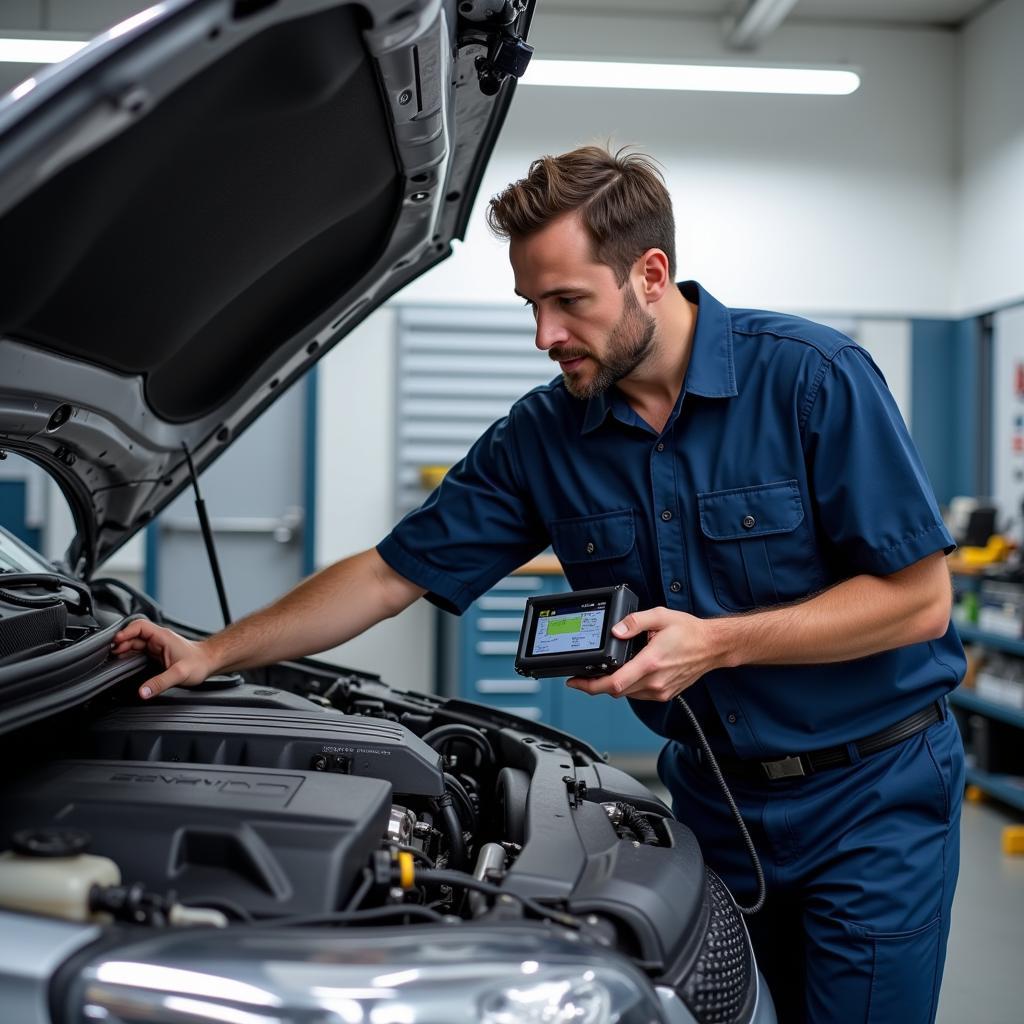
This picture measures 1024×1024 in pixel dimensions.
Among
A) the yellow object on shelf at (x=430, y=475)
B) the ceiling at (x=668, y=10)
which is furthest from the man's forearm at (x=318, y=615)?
the ceiling at (x=668, y=10)

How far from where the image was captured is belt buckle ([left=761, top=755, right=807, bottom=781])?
1429 mm

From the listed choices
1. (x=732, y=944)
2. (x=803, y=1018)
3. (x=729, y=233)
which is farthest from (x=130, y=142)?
(x=729, y=233)

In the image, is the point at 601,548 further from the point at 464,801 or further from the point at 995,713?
the point at 995,713

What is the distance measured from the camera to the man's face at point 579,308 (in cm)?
140

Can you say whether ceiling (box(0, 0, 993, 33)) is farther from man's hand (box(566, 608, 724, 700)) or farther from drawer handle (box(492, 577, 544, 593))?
man's hand (box(566, 608, 724, 700))

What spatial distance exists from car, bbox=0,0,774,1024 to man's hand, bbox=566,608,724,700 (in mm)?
154

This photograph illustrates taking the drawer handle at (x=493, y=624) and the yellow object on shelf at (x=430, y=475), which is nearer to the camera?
the drawer handle at (x=493, y=624)

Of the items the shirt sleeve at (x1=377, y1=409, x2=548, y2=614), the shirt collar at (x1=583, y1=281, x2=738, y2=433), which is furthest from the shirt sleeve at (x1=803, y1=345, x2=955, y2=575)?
the shirt sleeve at (x1=377, y1=409, x2=548, y2=614)

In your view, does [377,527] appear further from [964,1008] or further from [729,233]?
[964,1008]

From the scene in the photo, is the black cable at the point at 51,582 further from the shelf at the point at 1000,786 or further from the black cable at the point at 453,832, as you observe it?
the shelf at the point at 1000,786

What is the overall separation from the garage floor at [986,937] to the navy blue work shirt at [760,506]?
1.51 meters

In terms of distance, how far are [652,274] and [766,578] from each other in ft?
1.45

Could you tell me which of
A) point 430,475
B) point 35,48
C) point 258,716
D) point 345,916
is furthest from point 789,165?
point 345,916

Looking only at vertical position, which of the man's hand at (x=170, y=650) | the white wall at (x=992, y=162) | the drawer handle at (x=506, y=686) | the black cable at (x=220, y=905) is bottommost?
the drawer handle at (x=506, y=686)
